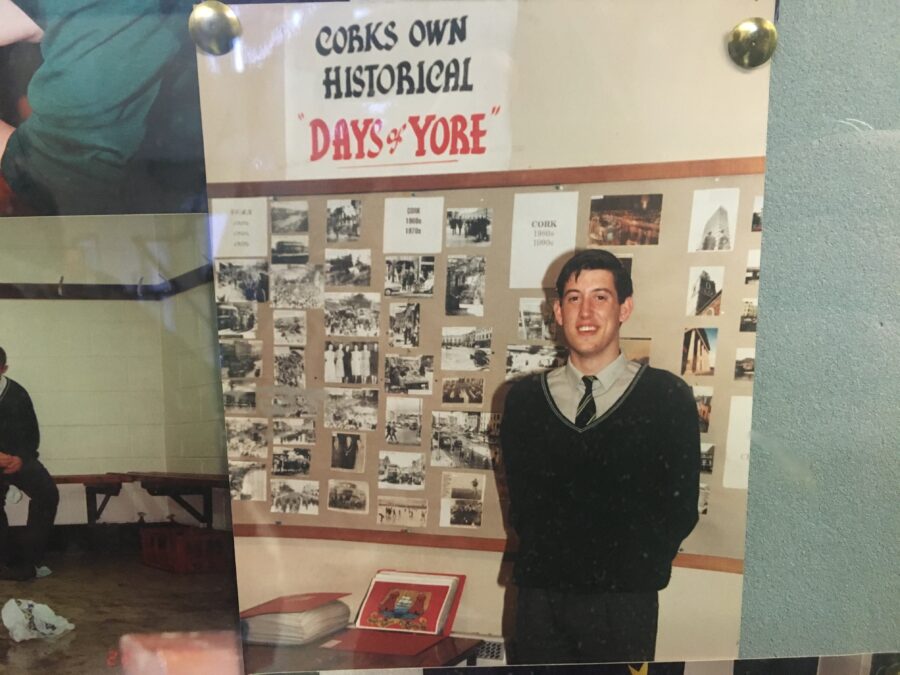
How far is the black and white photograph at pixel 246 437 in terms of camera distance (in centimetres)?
85

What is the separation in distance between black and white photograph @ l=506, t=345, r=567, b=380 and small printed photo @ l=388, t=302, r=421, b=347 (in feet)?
0.48

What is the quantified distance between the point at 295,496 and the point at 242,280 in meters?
0.35

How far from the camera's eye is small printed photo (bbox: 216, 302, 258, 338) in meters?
0.83

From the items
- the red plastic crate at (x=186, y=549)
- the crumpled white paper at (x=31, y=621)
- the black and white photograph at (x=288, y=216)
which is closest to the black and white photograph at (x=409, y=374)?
the black and white photograph at (x=288, y=216)

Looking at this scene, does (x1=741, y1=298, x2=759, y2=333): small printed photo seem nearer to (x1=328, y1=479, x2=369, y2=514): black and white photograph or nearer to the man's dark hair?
the man's dark hair

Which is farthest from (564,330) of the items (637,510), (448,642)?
(448,642)

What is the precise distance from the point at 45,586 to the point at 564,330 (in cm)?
94

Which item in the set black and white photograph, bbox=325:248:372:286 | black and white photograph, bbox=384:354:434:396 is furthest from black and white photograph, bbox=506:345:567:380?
black and white photograph, bbox=325:248:372:286

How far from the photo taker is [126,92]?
2.64 feet

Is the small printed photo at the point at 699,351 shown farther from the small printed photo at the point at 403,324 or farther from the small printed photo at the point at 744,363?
the small printed photo at the point at 403,324

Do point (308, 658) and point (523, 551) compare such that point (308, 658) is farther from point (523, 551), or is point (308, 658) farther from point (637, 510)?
point (637, 510)

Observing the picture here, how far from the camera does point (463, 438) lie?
0.84m

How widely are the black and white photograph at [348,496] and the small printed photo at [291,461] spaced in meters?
0.05

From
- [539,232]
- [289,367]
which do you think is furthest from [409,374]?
[539,232]
